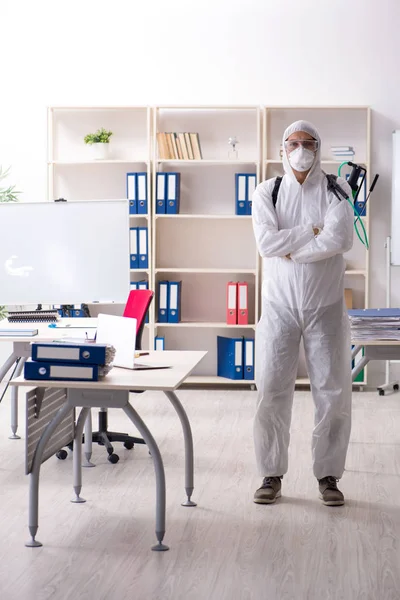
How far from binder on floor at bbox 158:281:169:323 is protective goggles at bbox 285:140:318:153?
298 centimetres

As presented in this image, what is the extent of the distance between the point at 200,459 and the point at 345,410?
105cm

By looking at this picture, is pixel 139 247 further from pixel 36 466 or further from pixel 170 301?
pixel 36 466

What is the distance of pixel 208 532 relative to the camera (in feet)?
11.3

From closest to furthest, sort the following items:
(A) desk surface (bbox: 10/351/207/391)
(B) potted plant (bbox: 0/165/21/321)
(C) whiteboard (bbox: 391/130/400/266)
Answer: (A) desk surface (bbox: 10/351/207/391), (C) whiteboard (bbox: 391/130/400/266), (B) potted plant (bbox: 0/165/21/321)

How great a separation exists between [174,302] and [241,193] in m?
0.97

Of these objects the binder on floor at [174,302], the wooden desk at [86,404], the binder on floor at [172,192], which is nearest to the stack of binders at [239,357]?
the binder on floor at [174,302]

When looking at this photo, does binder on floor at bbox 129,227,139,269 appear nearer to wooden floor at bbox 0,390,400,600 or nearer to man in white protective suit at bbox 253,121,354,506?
wooden floor at bbox 0,390,400,600

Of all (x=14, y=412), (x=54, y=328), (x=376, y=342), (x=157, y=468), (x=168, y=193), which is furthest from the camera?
(x=168, y=193)

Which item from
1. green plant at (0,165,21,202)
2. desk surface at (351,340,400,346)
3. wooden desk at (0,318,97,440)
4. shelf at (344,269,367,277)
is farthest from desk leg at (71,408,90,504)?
green plant at (0,165,21,202)

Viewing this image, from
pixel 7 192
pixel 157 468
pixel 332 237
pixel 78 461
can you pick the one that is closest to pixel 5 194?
pixel 7 192

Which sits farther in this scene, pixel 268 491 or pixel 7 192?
pixel 7 192

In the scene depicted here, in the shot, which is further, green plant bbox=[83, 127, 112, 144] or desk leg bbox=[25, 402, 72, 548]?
green plant bbox=[83, 127, 112, 144]

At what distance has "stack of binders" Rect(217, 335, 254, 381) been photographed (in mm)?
6688

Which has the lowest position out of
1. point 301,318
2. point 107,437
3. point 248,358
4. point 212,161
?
point 107,437
